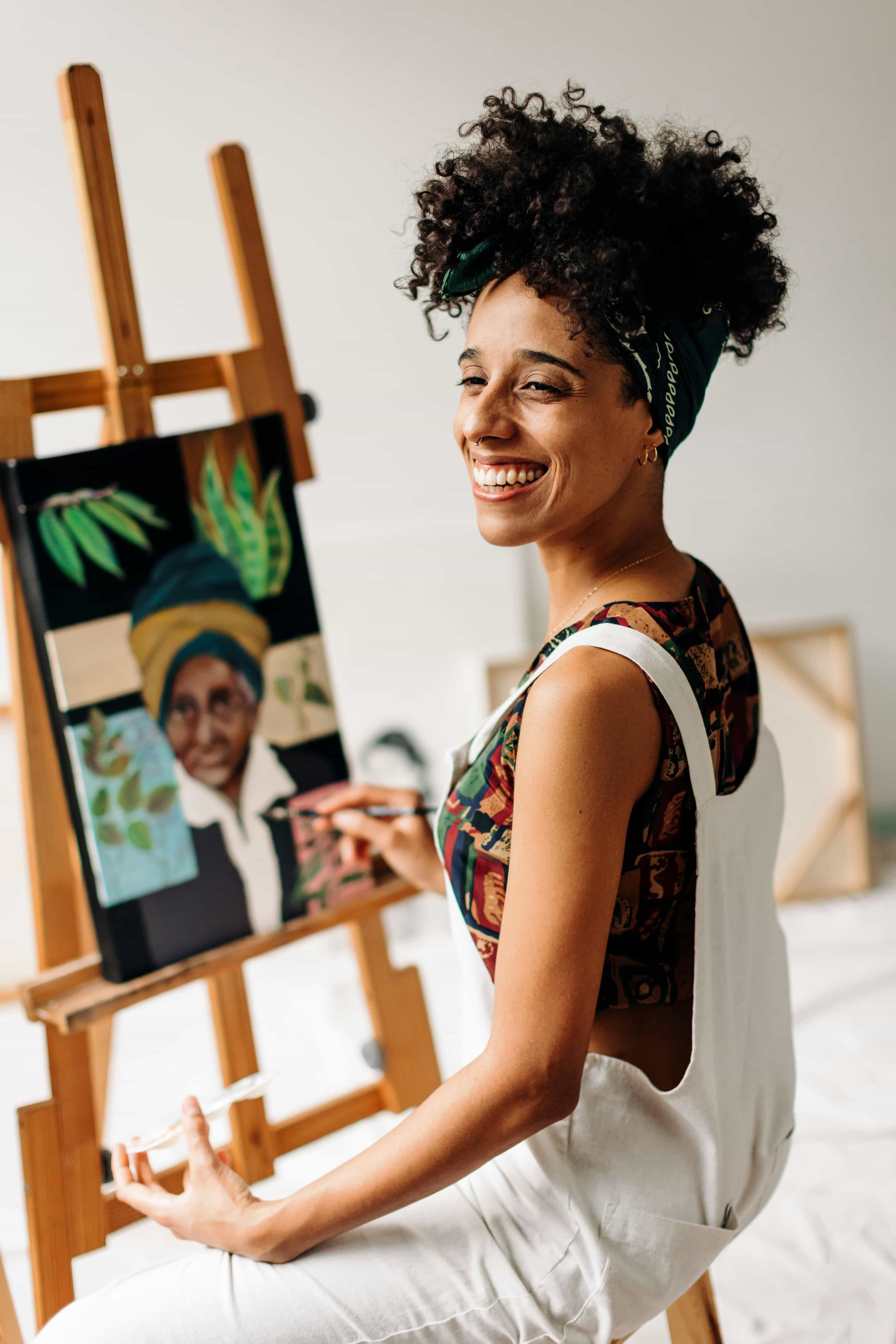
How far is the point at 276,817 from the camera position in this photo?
63.1 inches

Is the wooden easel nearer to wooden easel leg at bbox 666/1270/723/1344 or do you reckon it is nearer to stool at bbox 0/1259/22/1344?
stool at bbox 0/1259/22/1344

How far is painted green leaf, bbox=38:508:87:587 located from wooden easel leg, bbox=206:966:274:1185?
A: 58cm

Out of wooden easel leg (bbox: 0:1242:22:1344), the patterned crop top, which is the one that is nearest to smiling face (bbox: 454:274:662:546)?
the patterned crop top

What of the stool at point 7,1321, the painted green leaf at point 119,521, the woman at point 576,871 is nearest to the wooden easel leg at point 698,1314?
the woman at point 576,871

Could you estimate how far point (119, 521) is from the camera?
4.79ft

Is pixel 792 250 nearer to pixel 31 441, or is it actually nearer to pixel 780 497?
pixel 780 497

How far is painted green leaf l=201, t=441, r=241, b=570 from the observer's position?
156 centimetres

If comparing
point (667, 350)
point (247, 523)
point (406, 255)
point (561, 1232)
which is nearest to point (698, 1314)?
point (561, 1232)

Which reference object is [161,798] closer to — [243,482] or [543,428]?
[243,482]

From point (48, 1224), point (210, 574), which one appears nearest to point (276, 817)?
point (210, 574)

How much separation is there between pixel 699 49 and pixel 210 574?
84.1 inches

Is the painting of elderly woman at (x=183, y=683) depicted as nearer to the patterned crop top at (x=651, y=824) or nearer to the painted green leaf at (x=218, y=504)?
the painted green leaf at (x=218, y=504)

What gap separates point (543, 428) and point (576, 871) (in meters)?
0.39

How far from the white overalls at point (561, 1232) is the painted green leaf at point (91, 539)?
2.07ft
